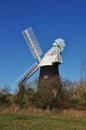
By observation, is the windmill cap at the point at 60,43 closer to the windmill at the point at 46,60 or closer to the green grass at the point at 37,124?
the windmill at the point at 46,60

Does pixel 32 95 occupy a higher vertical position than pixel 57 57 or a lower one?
lower

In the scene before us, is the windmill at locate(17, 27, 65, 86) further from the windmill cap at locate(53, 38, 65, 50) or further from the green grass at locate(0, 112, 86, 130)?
the green grass at locate(0, 112, 86, 130)

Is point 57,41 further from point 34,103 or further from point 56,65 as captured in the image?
point 34,103

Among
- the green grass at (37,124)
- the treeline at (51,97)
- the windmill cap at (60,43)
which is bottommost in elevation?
the green grass at (37,124)

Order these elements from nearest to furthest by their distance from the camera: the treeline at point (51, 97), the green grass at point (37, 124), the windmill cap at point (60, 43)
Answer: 1. the green grass at point (37, 124)
2. the treeline at point (51, 97)
3. the windmill cap at point (60, 43)

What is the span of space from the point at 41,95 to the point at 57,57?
12.7m

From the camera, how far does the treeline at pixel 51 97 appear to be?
153 ft

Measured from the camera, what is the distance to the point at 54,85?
4822 centimetres

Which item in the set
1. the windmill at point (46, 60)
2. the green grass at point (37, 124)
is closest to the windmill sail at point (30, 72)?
the windmill at point (46, 60)

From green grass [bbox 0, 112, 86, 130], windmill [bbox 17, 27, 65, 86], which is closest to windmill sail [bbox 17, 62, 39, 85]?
windmill [bbox 17, 27, 65, 86]

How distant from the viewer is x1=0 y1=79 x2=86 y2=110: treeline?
46.7m

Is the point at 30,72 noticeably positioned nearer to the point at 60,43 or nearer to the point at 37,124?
the point at 60,43

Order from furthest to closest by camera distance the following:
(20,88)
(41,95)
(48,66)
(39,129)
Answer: (48,66)
(20,88)
(41,95)
(39,129)

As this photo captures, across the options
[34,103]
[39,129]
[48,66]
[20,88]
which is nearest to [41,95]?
[34,103]
